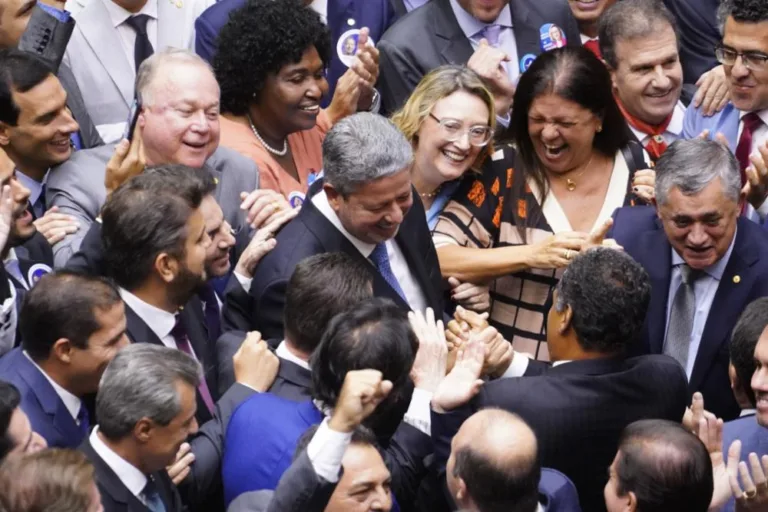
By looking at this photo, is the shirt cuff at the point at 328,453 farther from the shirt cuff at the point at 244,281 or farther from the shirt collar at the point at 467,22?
the shirt collar at the point at 467,22

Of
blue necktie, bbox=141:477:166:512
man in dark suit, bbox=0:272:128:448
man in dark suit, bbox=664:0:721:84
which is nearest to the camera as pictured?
blue necktie, bbox=141:477:166:512

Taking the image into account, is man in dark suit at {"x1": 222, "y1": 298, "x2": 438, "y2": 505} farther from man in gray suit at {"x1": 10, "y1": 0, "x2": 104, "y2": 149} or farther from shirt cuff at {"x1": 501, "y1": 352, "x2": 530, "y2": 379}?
man in gray suit at {"x1": 10, "y1": 0, "x2": 104, "y2": 149}

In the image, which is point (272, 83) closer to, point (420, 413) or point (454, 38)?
point (454, 38)

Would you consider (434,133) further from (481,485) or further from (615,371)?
(481,485)

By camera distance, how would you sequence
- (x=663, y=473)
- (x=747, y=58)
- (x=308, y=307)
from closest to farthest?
1. (x=663, y=473)
2. (x=308, y=307)
3. (x=747, y=58)

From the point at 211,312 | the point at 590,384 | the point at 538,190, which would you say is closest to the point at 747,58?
the point at 538,190

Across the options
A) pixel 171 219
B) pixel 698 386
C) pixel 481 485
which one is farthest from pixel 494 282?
pixel 481 485

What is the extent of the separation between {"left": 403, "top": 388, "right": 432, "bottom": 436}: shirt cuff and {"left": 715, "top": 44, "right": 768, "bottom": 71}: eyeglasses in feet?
7.73

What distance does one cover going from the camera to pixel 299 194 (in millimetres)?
6523

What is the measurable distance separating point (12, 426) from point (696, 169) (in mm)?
2735

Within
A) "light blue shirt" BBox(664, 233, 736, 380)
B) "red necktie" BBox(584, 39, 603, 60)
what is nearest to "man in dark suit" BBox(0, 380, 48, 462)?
"light blue shirt" BBox(664, 233, 736, 380)

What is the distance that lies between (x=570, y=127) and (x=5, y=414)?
2.71 meters

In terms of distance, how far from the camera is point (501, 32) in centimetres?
735

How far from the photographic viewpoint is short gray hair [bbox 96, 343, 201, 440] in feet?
14.4
